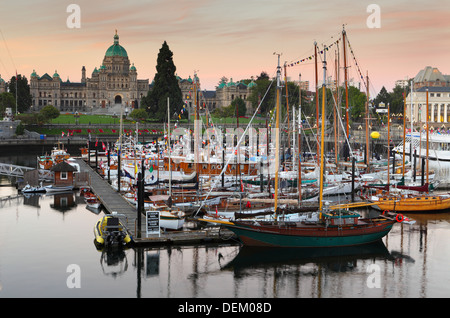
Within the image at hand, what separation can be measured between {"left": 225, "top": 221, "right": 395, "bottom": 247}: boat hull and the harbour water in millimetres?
492

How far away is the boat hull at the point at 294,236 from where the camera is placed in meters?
34.9

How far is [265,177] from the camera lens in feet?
187

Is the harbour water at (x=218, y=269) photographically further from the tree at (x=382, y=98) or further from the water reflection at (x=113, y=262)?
the tree at (x=382, y=98)

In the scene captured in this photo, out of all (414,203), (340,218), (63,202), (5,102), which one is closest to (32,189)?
(63,202)

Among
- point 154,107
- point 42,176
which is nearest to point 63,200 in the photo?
point 42,176

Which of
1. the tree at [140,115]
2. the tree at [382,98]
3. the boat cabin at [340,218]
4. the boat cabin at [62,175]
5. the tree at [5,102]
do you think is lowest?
the boat cabin at [340,218]

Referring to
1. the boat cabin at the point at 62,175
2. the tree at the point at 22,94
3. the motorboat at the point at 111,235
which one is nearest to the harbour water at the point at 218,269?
the motorboat at the point at 111,235

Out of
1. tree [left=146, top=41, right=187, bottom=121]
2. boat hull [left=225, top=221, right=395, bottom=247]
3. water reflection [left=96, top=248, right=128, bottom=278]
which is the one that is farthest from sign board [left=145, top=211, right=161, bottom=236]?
tree [left=146, top=41, right=187, bottom=121]

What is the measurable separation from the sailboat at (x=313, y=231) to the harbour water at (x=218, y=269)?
554 mm

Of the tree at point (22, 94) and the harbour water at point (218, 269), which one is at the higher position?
the tree at point (22, 94)

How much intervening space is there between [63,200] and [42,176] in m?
12.2

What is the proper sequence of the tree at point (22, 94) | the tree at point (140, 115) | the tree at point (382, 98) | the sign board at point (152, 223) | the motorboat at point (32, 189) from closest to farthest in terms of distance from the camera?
the sign board at point (152, 223) → the motorboat at point (32, 189) → the tree at point (140, 115) → the tree at point (22, 94) → the tree at point (382, 98)

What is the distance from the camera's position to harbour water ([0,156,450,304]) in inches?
1125

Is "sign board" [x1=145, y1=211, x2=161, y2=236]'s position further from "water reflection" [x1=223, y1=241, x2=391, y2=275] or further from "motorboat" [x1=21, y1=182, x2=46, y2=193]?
"motorboat" [x1=21, y1=182, x2=46, y2=193]
